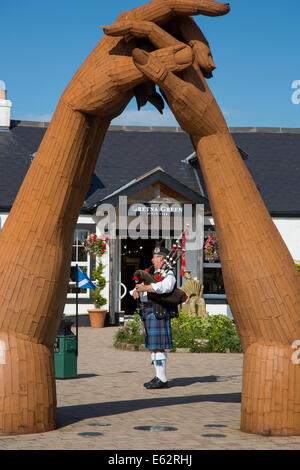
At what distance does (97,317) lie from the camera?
20.4m

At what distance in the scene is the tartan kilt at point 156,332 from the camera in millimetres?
9805

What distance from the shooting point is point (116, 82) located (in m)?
6.53

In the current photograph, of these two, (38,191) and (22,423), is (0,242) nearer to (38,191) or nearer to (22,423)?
(38,191)

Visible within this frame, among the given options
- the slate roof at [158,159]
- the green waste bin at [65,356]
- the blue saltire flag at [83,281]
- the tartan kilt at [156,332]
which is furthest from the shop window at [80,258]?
the tartan kilt at [156,332]

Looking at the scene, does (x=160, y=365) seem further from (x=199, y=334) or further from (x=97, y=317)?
(x=97, y=317)

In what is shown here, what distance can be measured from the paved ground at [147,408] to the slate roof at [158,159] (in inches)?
359

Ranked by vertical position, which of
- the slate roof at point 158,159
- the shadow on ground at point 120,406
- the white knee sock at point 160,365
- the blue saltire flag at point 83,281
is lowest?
the shadow on ground at point 120,406

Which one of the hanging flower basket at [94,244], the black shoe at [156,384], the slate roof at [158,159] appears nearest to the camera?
the black shoe at [156,384]

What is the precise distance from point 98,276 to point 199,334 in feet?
21.5

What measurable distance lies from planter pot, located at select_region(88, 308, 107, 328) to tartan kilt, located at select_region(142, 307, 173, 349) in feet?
34.2

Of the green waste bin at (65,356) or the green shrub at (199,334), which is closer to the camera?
the green waste bin at (65,356)

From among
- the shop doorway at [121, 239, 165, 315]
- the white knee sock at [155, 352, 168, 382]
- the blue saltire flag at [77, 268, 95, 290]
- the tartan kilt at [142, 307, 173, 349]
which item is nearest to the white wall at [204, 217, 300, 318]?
the shop doorway at [121, 239, 165, 315]

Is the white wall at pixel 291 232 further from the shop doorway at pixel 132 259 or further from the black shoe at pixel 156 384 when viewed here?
the black shoe at pixel 156 384
